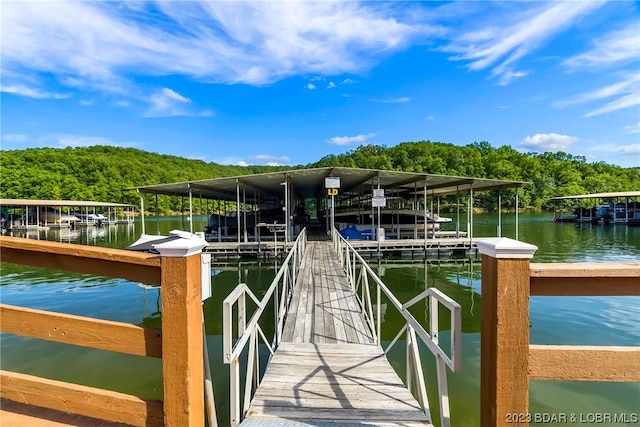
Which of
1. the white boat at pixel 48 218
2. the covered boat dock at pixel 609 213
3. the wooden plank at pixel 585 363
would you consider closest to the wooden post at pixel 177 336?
the wooden plank at pixel 585 363

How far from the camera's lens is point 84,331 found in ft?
5.27

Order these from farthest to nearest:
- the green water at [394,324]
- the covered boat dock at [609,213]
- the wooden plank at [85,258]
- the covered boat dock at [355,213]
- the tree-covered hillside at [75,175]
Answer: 1. the tree-covered hillside at [75,175]
2. the covered boat dock at [609,213]
3. the covered boat dock at [355,213]
4. the green water at [394,324]
5. the wooden plank at [85,258]

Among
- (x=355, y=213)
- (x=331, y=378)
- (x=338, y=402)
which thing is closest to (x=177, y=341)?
(x=338, y=402)

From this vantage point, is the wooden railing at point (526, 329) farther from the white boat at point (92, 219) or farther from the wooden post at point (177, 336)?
the white boat at point (92, 219)

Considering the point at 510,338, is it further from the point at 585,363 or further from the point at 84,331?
the point at 84,331

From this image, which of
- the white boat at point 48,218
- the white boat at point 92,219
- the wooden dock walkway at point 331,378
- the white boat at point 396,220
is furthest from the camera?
the white boat at point 92,219

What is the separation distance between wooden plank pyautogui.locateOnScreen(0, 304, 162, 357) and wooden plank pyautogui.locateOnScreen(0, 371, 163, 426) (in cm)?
22

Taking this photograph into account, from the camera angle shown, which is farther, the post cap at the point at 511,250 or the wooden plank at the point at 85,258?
the wooden plank at the point at 85,258

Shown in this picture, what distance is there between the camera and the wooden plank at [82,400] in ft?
5.02

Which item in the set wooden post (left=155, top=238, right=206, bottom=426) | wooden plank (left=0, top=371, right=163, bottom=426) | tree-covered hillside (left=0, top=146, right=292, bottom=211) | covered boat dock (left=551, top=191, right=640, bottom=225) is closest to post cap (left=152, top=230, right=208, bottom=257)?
wooden post (left=155, top=238, right=206, bottom=426)

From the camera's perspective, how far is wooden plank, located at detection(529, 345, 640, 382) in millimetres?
1331

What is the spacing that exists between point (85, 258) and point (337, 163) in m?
81.8

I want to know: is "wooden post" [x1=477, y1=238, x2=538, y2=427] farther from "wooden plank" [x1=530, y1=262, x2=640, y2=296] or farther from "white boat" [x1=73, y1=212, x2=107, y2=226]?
"white boat" [x1=73, y1=212, x2=107, y2=226]

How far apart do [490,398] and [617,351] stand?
1.82ft
